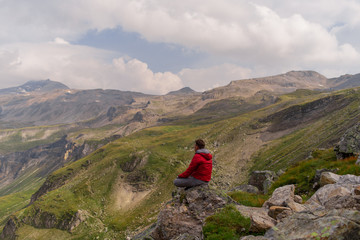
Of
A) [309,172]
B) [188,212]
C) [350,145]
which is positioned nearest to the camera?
[188,212]

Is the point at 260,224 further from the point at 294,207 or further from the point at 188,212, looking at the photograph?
the point at 188,212

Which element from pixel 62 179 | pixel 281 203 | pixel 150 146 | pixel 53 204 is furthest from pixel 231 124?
pixel 281 203

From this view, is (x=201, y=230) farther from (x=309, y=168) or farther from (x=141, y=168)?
(x=141, y=168)

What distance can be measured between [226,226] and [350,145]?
2120cm

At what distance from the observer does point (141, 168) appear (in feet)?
510

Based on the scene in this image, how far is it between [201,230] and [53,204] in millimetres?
165011

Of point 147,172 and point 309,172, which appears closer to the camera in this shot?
point 309,172

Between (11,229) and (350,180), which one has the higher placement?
(350,180)

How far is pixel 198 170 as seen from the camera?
14.9 meters

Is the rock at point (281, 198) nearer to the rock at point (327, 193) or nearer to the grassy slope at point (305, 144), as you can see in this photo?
the rock at point (327, 193)

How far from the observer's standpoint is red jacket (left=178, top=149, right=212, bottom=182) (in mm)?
14508

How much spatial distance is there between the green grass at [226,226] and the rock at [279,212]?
153 centimetres

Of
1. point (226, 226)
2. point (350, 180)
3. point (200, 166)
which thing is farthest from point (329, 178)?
point (200, 166)

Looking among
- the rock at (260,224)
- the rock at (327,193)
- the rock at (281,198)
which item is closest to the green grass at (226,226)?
the rock at (260,224)
